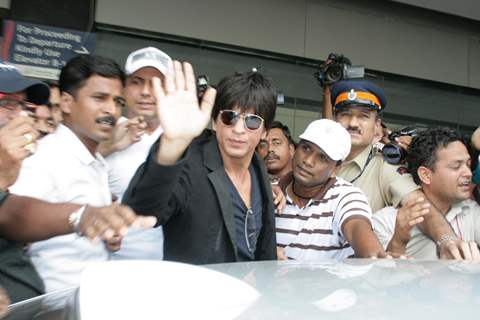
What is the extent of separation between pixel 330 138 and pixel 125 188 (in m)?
0.87

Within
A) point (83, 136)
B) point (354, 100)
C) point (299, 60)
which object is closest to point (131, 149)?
point (83, 136)

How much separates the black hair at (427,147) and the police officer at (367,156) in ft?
0.26

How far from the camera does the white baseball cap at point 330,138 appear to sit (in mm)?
2391

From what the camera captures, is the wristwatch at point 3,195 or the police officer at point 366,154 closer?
the wristwatch at point 3,195

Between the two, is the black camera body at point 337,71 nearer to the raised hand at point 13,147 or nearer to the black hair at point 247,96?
the black hair at point 247,96

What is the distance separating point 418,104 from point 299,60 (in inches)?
64.2

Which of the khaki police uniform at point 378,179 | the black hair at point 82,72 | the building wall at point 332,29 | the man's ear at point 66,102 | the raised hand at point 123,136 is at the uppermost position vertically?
the building wall at point 332,29

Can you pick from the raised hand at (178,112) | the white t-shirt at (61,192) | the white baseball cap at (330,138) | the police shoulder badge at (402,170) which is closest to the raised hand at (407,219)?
the white baseball cap at (330,138)

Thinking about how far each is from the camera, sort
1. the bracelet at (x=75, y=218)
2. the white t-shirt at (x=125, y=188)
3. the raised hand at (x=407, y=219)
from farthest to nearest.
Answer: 1. the white t-shirt at (x=125, y=188)
2. the raised hand at (x=407, y=219)
3. the bracelet at (x=75, y=218)

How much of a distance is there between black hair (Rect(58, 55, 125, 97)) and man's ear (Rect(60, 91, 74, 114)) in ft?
0.05

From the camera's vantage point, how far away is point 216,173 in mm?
1910

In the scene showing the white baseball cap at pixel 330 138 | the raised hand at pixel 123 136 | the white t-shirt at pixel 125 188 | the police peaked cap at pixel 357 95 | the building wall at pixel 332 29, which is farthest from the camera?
the building wall at pixel 332 29

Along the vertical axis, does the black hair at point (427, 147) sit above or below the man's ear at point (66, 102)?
below

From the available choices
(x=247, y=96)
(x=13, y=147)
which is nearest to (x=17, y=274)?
(x=13, y=147)
